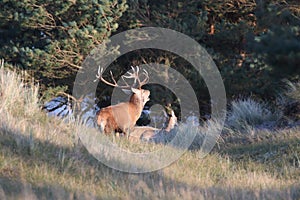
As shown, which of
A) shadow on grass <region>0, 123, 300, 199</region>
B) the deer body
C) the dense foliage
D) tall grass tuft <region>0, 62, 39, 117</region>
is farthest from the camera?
the dense foliage

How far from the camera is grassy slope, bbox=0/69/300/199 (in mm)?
6793

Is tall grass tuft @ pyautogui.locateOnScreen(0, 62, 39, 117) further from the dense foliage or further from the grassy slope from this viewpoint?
the dense foliage

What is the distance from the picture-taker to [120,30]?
17.4 m

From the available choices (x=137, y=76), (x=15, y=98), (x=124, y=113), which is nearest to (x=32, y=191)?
(x=15, y=98)

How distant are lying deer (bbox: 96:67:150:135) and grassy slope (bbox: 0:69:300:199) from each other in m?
2.58

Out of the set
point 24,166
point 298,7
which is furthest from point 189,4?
point 24,166

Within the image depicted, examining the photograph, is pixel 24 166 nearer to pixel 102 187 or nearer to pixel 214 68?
pixel 102 187

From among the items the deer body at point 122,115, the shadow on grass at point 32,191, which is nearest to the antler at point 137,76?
the deer body at point 122,115

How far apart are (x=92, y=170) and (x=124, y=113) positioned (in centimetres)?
664

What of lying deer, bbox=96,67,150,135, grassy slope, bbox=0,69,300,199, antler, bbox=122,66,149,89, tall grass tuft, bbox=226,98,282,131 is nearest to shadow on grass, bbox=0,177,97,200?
grassy slope, bbox=0,69,300,199

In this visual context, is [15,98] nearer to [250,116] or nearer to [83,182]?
[83,182]

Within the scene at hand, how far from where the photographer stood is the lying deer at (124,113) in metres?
13.2

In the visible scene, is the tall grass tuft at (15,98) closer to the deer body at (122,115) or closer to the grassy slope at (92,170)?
the grassy slope at (92,170)

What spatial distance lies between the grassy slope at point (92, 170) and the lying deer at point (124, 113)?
2579mm
